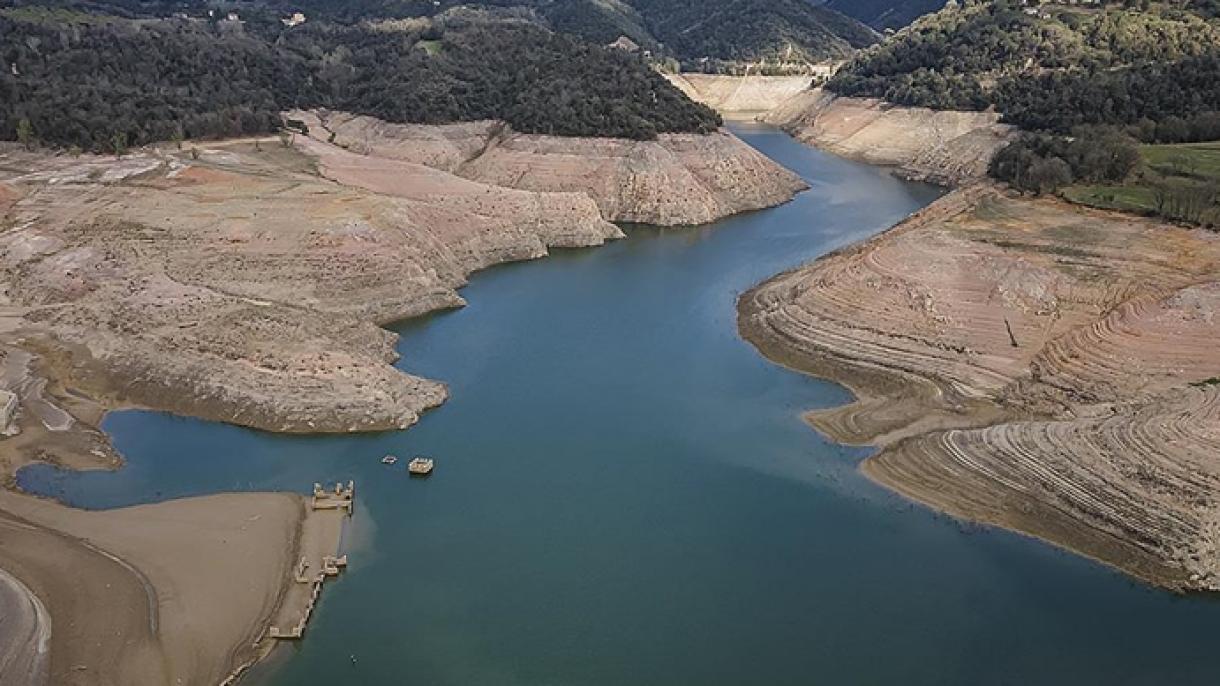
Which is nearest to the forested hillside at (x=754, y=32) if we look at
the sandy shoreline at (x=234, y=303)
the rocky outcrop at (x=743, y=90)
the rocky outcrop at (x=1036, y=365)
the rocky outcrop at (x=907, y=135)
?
the rocky outcrop at (x=743, y=90)

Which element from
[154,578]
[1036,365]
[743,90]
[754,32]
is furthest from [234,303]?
[754,32]

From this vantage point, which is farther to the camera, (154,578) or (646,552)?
(646,552)

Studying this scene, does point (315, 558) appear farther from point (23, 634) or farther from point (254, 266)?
point (254, 266)

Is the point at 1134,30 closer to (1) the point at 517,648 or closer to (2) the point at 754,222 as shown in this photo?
(2) the point at 754,222

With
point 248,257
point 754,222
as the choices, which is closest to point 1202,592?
point 248,257

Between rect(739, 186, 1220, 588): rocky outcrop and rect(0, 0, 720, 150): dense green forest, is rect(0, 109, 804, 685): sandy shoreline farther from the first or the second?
rect(739, 186, 1220, 588): rocky outcrop

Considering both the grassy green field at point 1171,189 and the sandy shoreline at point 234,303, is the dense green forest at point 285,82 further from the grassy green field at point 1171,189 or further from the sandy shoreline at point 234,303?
the grassy green field at point 1171,189
